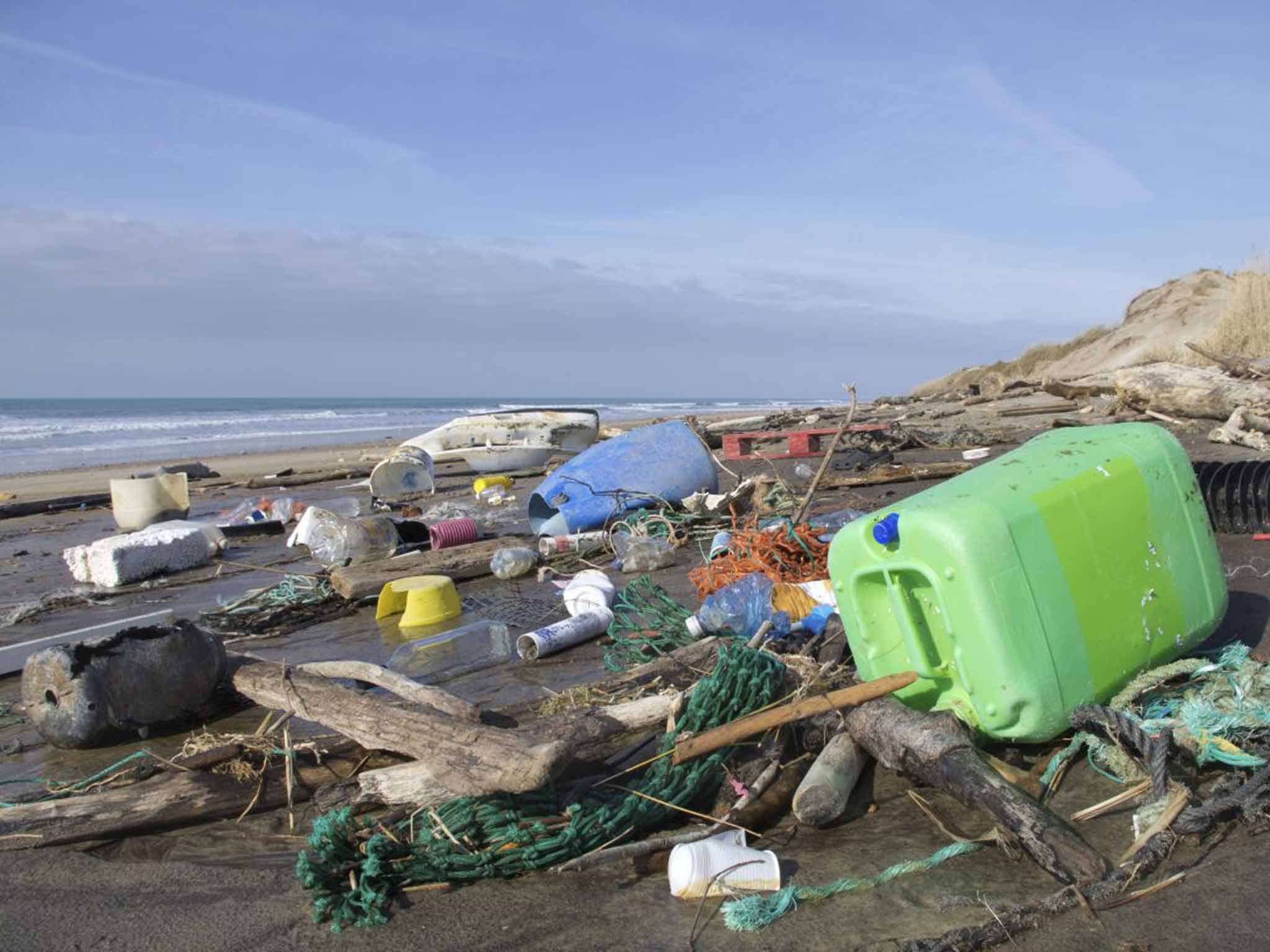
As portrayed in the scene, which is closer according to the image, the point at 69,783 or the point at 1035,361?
the point at 69,783

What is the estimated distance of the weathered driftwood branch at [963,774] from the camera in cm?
237

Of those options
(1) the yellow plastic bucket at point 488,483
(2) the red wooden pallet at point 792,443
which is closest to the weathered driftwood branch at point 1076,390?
(2) the red wooden pallet at point 792,443

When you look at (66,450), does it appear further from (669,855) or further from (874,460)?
(669,855)

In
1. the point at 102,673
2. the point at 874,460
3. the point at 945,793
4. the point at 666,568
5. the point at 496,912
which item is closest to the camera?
the point at 496,912

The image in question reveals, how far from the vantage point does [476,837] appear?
106 inches

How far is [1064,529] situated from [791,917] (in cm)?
153

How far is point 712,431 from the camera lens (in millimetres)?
16172

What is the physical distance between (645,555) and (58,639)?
368cm

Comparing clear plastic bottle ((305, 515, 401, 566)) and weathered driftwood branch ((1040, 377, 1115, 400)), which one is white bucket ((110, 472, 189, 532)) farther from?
weathered driftwood branch ((1040, 377, 1115, 400))

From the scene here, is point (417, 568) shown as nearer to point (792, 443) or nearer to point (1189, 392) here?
point (792, 443)

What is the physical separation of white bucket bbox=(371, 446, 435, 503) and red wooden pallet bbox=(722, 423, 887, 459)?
4011 mm

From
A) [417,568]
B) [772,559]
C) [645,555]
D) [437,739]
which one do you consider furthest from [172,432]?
[437,739]

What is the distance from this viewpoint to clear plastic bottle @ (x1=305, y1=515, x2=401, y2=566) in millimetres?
7215

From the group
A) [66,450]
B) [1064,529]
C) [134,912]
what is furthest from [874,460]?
[66,450]
